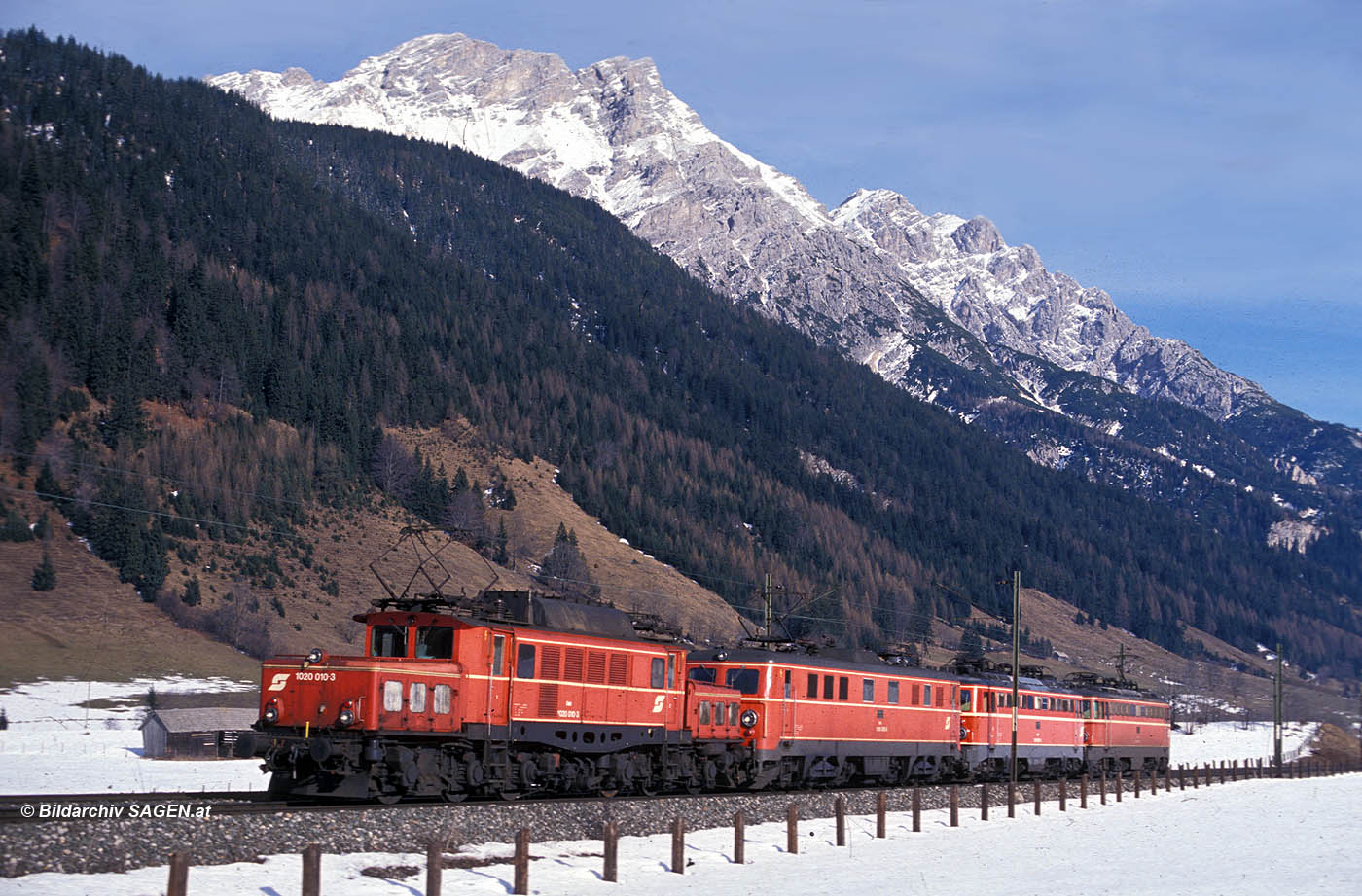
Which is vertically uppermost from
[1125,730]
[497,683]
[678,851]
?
[497,683]

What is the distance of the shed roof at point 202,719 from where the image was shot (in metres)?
73.7

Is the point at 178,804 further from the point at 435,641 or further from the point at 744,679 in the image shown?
the point at 744,679

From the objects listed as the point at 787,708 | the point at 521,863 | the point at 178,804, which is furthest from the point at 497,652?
the point at 787,708

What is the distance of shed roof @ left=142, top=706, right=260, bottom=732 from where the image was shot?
73.7 metres

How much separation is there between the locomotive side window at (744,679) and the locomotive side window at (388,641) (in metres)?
15.5

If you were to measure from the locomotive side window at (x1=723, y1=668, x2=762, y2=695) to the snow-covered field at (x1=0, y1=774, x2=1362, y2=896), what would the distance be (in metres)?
5.30

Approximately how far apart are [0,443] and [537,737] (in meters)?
118

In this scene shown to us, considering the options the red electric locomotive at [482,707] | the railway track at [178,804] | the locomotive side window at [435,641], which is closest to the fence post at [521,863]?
the railway track at [178,804]

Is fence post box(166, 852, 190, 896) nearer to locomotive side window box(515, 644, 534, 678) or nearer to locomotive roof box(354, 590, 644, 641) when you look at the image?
locomotive roof box(354, 590, 644, 641)

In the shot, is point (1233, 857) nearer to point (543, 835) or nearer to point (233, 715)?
point (543, 835)

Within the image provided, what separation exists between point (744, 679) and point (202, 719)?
4283cm

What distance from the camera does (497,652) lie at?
1350 inches

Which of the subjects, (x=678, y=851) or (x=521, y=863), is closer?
(x=521, y=863)

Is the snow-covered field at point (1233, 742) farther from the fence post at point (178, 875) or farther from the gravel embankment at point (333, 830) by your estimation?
the fence post at point (178, 875)
